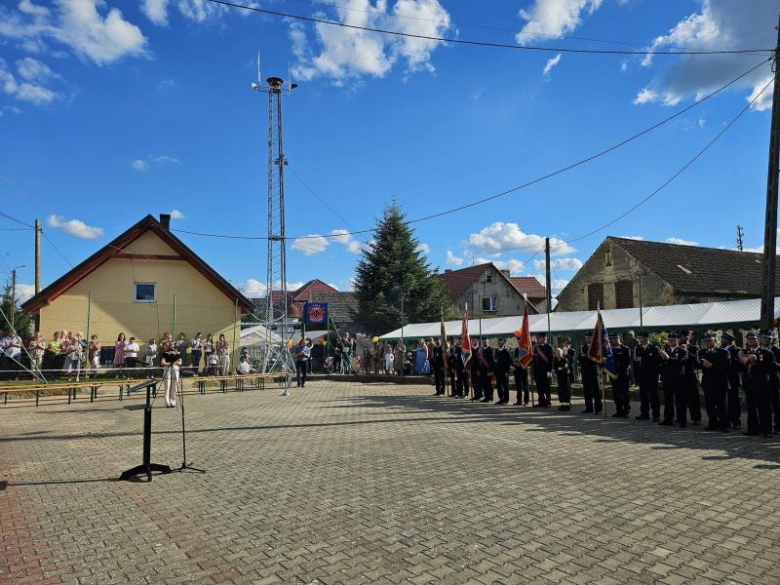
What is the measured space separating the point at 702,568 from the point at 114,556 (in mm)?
4458

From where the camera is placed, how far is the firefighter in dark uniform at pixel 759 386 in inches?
370

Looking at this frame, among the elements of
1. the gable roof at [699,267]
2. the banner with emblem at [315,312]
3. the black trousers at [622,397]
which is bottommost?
the black trousers at [622,397]

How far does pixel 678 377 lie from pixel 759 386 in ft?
4.98

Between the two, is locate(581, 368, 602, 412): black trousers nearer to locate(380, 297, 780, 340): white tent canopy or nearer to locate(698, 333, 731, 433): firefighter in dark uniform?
locate(698, 333, 731, 433): firefighter in dark uniform

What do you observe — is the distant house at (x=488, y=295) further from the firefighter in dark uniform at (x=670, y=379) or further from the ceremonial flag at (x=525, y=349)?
the firefighter in dark uniform at (x=670, y=379)

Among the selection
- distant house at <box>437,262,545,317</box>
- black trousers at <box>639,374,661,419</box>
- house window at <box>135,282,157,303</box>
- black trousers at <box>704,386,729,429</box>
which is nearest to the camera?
black trousers at <box>704,386,729,429</box>

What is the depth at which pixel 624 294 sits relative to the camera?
1353 inches

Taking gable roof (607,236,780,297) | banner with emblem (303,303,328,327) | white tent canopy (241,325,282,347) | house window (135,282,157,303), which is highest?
gable roof (607,236,780,297)

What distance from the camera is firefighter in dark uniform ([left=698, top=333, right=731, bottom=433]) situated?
1014 cm

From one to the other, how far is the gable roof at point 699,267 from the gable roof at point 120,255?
73.9ft

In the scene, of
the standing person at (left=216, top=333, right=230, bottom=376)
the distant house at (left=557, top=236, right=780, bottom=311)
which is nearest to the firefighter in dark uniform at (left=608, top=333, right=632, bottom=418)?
the standing person at (left=216, top=333, right=230, bottom=376)

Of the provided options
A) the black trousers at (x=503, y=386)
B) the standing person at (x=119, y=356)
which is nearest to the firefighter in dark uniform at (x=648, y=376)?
the black trousers at (x=503, y=386)

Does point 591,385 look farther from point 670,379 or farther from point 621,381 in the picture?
point 670,379

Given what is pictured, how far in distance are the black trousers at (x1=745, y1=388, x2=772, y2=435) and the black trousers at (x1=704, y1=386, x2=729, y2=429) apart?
0.48 metres
